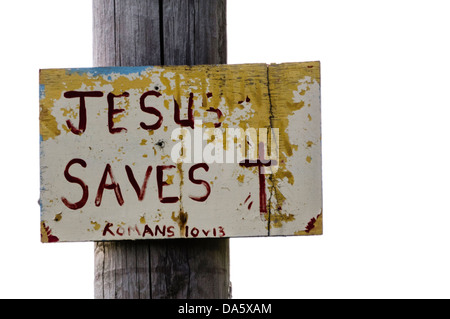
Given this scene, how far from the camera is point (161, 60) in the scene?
476 centimetres

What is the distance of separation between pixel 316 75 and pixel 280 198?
451 mm

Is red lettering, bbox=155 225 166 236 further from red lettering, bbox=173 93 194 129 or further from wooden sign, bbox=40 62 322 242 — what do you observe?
red lettering, bbox=173 93 194 129

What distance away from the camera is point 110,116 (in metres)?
4.73

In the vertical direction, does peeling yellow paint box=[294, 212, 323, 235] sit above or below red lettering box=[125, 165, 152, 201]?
below

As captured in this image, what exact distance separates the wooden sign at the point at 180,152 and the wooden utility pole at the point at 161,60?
2.3 inches

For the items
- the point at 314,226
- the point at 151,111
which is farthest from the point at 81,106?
the point at 314,226

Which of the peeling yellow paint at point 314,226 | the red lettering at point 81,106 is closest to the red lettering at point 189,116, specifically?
the red lettering at point 81,106

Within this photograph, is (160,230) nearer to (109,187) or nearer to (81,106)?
(109,187)

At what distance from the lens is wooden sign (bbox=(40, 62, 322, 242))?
15.3ft

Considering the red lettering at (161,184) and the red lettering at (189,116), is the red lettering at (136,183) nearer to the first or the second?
the red lettering at (161,184)

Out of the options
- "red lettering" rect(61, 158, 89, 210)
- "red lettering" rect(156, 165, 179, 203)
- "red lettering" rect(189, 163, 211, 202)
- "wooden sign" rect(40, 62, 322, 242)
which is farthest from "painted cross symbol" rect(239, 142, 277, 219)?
"red lettering" rect(61, 158, 89, 210)

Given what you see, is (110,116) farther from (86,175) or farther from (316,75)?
(316,75)

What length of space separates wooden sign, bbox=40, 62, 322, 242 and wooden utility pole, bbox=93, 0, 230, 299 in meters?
0.06
